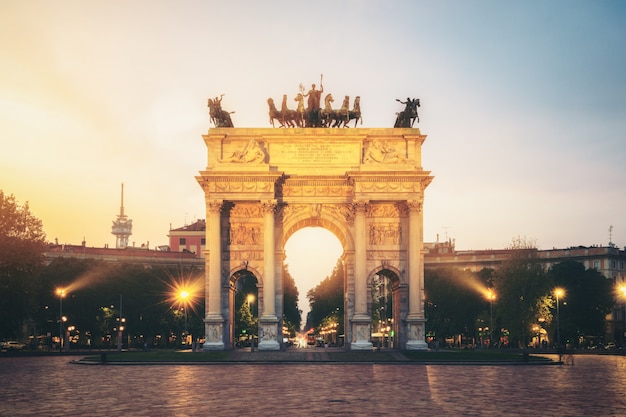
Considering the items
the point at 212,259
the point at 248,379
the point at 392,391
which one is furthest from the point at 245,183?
the point at 392,391

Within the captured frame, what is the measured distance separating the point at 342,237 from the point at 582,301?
1721 inches

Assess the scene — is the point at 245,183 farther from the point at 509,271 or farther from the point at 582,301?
the point at 582,301

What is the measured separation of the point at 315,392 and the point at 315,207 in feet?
110

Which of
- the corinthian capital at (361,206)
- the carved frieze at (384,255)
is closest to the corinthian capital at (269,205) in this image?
the corinthian capital at (361,206)

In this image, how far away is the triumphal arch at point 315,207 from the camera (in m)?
57.9

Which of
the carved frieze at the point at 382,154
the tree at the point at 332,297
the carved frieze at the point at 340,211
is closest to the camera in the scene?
the carved frieze at the point at 382,154

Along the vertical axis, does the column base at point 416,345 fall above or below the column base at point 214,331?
below

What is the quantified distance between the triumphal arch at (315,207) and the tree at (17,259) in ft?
50.1

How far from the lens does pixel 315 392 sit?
2648cm

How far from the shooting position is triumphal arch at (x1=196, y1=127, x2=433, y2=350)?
5791cm

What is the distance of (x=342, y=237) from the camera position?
60875mm

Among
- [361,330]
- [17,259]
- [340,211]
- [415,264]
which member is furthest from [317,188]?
[17,259]

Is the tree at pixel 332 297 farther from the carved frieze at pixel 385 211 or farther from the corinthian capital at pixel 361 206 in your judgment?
the corinthian capital at pixel 361 206

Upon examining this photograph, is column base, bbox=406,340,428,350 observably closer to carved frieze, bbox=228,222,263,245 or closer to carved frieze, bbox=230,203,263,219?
carved frieze, bbox=228,222,263,245
